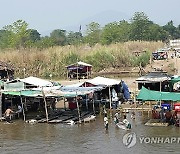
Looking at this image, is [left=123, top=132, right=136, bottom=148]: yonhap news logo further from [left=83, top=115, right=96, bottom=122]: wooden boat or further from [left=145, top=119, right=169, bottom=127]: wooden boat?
[left=83, top=115, right=96, bottom=122]: wooden boat

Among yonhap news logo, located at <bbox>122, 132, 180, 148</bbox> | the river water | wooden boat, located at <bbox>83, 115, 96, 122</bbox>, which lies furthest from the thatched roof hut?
yonhap news logo, located at <bbox>122, 132, 180, 148</bbox>

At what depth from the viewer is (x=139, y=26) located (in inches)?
2694

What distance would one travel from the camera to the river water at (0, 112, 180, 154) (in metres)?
16.0

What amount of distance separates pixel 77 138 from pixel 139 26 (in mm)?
52534

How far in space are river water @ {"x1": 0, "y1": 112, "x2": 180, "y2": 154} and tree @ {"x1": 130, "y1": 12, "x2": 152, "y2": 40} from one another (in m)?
47.4

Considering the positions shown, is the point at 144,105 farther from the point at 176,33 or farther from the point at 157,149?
the point at 176,33

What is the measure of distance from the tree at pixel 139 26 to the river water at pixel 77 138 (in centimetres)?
4745

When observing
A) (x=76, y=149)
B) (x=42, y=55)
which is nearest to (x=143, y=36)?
(x=42, y=55)

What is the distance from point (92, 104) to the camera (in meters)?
23.8

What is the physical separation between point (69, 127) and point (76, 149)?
3.54 meters

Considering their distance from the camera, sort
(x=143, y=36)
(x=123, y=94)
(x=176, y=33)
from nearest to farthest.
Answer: (x=123, y=94), (x=143, y=36), (x=176, y=33)

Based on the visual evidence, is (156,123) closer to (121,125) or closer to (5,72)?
(121,125)

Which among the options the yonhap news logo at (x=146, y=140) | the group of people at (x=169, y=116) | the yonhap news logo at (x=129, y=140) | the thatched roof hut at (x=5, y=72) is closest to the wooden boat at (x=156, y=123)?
the group of people at (x=169, y=116)

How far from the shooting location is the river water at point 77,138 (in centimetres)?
1603
